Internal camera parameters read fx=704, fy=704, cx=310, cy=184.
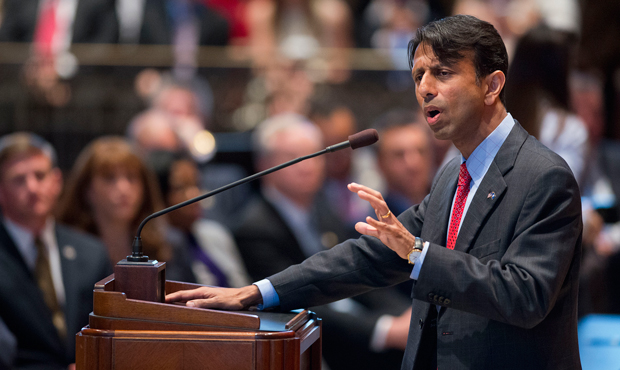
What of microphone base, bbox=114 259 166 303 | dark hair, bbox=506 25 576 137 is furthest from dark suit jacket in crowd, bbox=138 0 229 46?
microphone base, bbox=114 259 166 303

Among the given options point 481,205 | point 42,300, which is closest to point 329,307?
point 42,300

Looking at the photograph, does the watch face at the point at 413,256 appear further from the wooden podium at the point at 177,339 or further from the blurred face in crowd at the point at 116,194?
the blurred face in crowd at the point at 116,194

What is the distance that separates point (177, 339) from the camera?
5.32ft

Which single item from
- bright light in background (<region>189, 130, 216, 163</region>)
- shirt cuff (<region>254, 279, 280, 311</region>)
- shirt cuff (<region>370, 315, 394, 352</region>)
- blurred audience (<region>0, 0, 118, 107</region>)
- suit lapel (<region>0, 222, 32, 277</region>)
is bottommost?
shirt cuff (<region>370, 315, 394, 352</region>)

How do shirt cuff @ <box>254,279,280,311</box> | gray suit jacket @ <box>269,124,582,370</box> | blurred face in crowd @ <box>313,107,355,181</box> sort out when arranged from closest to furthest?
gray suit jacket @ <box>269,124,582,370</box>
shirt cuff @ <box>254,279,280,311</box>
blurred face in crowd @ <box>313,107,355,181</box>

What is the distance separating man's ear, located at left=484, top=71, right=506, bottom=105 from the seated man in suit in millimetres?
2173

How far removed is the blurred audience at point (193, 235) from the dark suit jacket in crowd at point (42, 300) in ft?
2.30

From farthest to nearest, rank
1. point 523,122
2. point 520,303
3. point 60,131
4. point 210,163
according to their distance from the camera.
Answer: point 60,131, point 210,163, point 523,122, point 520,303

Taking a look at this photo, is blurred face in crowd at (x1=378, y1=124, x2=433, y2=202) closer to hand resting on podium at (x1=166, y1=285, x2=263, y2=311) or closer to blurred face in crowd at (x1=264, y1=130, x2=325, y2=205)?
blurred face in crowd at (x1=264, y1=130, x2=325, y2=205)

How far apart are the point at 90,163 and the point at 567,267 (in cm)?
283

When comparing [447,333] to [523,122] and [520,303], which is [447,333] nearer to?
[520,303]

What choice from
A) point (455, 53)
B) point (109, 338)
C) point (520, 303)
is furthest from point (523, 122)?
point (109, 338)

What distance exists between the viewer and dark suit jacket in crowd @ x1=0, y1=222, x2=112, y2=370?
10.0 ft

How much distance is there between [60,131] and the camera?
19.0 feet
